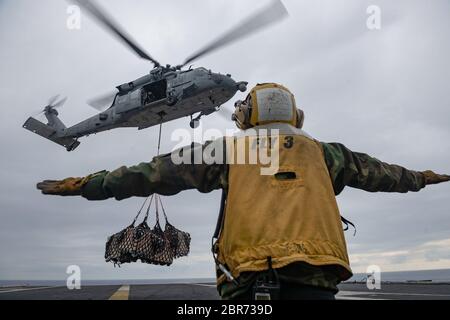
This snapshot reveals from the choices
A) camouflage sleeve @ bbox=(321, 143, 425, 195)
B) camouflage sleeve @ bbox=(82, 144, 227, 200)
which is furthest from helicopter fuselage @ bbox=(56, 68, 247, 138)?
camouflage sleeve @ bbox=(82, 144, 227, 200)

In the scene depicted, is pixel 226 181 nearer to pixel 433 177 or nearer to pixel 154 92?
pixel 433 177

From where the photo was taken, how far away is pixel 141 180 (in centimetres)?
317

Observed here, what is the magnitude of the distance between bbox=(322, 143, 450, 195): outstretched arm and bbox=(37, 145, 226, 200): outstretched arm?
3.28 ft

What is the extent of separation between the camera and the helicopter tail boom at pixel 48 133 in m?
26.6

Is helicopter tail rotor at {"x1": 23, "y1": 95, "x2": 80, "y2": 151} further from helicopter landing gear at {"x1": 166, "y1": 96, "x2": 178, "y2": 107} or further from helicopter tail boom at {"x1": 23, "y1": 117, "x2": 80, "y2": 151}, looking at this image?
helicopter landing gear at {"x1": 166, "y1": 96, "x2": 178, "y2": 107}

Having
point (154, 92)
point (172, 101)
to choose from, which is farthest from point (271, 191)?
point (154, 92)

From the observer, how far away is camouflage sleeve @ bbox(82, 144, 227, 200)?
3141 mm

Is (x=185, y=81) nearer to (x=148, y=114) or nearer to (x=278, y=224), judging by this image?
(x=148, y=114)

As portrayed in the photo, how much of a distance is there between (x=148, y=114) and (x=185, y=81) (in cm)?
265

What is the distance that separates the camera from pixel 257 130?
10.6 feet

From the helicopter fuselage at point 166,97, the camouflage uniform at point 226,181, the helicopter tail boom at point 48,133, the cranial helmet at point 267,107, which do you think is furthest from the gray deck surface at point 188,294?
the helicopter tail boom at point 48,133

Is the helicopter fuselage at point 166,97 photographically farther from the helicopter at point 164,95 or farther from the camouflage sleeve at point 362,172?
the camouflage sleeve at point 362,172

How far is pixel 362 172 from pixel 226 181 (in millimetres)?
1246
